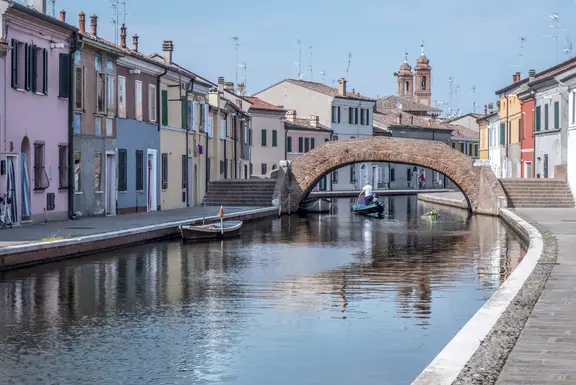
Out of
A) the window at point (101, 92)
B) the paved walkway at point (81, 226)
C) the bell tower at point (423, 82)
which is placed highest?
the bell tower at point (423, 82)

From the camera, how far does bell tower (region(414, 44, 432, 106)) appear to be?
153m

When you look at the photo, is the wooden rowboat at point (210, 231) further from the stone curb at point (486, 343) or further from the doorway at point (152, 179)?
the stone curb at point (486, 343)

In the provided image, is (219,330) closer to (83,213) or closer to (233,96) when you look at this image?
(83,213)

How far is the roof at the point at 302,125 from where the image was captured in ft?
299

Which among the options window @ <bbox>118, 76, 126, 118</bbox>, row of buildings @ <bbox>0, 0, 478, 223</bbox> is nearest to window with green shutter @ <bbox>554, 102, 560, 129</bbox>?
row of buildings @ <bbox>0, 0, 478, 223</bbox>

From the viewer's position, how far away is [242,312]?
17.1m

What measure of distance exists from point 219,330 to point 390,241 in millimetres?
20624

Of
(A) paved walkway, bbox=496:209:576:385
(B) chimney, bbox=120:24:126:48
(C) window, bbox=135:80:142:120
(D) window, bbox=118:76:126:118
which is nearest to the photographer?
(A) paved walkway, bbox=496:209:576:385

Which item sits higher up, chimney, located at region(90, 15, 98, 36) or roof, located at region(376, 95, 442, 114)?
roof, located at region(376, 95, 442, 114)

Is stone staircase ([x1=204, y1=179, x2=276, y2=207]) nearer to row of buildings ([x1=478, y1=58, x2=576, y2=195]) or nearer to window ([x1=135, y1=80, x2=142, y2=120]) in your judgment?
window ([x1=135, y1=80, x2=142, y2=120])

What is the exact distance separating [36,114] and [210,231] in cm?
656

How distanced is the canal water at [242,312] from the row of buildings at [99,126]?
554 cm

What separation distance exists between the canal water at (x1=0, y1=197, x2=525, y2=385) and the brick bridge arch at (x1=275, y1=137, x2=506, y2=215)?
25.4 metres

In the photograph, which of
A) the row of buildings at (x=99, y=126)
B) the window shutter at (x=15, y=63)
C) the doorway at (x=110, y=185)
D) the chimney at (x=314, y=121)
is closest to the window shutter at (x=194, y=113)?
the row of buildings at (x=99, y=126)
